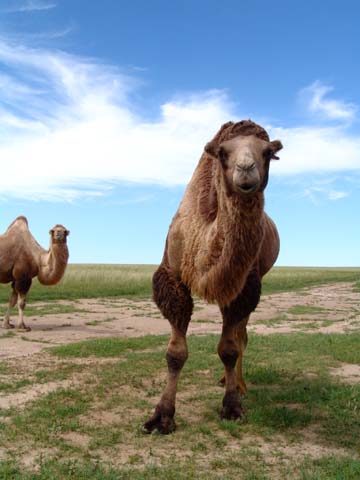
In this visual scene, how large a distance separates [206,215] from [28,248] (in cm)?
863

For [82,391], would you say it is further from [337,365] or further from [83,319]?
[83,319]

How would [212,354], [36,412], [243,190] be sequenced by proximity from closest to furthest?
[243,190] < [36,412] < [212,354]

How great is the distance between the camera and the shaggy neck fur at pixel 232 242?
3.75 m

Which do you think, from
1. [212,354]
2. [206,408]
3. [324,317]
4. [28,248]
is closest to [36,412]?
[206,408]

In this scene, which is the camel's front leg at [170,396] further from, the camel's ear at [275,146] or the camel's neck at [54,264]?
the camel's neck at [54,264]

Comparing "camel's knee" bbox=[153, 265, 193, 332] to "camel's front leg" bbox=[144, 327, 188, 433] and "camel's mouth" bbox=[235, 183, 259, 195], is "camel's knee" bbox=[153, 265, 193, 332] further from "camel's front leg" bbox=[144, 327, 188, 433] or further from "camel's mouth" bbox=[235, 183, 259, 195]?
"camel's mouth" bbox=[235, 183, 259, 195]

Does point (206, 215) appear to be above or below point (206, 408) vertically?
above

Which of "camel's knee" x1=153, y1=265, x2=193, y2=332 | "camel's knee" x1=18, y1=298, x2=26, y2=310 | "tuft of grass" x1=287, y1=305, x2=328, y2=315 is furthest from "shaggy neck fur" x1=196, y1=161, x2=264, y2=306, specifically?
"tuft of grass" x1=287, y1=305, x2=328, y2=315

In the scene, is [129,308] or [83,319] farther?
[129,308]

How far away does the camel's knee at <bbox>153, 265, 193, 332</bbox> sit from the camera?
15.7ft

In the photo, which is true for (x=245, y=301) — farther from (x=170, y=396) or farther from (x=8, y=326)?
(x=8, y=326)

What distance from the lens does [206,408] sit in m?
5.16

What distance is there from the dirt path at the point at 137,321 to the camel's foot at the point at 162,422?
13.4 feet

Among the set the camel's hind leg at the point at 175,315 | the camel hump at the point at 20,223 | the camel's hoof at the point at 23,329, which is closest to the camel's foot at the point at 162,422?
the camel's hind leg at the point at 175,315
